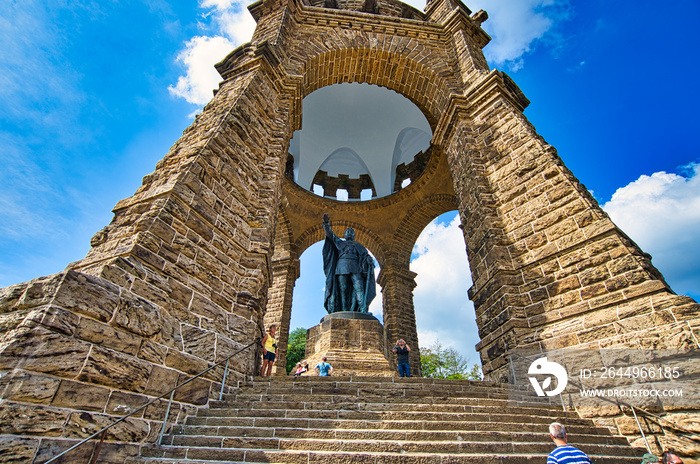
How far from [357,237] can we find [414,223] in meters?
2.79

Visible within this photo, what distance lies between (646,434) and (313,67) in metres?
9.54

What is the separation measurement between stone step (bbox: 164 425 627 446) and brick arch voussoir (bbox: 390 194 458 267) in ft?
39.2

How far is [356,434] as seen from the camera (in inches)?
116

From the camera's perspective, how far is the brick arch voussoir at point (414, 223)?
1521cm

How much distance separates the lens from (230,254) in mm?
4941

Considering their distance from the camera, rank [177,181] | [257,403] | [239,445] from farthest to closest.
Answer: [177,181], [257,403], [239,445]

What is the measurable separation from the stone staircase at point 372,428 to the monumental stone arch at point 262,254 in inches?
18.9

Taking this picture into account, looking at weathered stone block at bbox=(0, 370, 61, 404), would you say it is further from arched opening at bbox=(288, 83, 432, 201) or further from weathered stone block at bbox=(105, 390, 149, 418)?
arched opening at bbox=(288, 83, 432, 201)

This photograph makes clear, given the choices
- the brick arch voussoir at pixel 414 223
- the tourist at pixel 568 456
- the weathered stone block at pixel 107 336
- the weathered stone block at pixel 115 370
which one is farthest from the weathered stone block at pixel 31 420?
the brick arch voussoir at pixel 414 223

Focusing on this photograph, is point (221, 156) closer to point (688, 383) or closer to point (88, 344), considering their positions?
point (88, 344)

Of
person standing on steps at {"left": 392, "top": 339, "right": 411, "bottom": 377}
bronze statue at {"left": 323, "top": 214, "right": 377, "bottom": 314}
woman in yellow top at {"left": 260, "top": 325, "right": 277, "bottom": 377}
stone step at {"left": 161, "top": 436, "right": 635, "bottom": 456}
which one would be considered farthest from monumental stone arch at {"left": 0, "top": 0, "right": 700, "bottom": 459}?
bronze statue at {"left": 323, "top": 214, "right": 377, "bottom": 314}

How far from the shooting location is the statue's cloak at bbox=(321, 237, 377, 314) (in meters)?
7.99

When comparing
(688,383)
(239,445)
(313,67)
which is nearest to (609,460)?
(688,383)

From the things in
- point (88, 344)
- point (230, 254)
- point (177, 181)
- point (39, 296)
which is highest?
point (177, 181)
